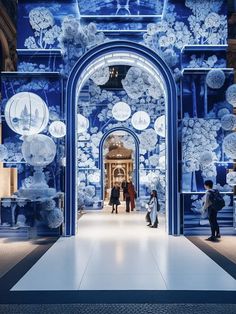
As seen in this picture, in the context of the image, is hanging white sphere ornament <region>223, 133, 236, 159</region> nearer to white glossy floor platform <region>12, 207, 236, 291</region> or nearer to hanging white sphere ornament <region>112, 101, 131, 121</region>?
white glossy floor platform <region>12, 207, 236, 291</region>

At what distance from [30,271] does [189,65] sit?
6.09 meters

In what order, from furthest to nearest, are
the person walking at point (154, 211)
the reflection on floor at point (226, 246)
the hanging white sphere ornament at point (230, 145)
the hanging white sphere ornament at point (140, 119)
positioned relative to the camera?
the hanging white sphere ornament at point (140, 119) < the person walking at point (154, 211) < the hanging white sphere ornament at point (230, 145) < the reflection on floor at point (226, 246)

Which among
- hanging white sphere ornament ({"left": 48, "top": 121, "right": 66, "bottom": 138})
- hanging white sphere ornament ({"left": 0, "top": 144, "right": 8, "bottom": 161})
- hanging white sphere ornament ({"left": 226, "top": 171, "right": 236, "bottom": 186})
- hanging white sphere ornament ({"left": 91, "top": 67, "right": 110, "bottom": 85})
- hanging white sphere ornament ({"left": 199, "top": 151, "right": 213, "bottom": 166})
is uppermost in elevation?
hanging white sphere ornament ({"left": 91, "top": 67, "right": 110, "bottom": 85})

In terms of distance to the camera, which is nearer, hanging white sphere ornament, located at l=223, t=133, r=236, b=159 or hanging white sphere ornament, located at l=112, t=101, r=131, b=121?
hanging white sphere ornament, located at l=223, t=133, r=236, b=159

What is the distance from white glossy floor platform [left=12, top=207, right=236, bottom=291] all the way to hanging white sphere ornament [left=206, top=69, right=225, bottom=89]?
3.52m

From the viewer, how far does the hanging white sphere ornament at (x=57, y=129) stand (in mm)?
9375

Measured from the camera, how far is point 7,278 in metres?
5.49

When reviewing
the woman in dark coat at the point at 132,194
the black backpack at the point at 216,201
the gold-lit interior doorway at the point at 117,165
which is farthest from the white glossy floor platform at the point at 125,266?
the gold-lit interior doorway at the point at 117,165

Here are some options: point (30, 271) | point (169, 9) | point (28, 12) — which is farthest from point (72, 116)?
point (30, 271)

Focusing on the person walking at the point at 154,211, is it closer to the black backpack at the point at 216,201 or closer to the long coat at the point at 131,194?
the black backpack at the point at 216,201

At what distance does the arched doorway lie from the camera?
377 inches

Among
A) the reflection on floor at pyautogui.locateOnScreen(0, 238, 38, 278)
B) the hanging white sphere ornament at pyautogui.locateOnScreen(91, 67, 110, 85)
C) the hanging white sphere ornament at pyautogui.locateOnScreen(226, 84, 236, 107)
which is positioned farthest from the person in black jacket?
the hanging white sphere ornament at pyautogui.locateOnScreen(91, 67, 110, 85)

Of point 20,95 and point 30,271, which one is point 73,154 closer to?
→ point 20,95

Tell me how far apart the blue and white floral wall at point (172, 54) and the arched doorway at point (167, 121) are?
0.15 m
